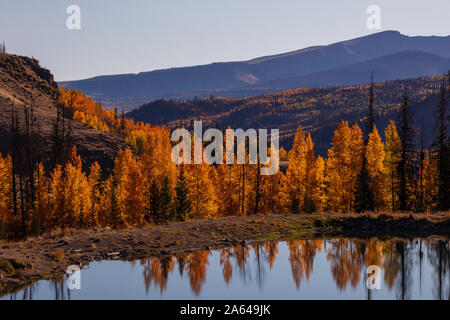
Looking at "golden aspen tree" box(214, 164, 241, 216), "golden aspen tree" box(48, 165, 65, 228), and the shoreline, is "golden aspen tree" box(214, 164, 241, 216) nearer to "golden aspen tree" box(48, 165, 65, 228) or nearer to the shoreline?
"golden aspen tree" box(48, 165, 65, 228)

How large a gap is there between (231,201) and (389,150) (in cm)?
2675

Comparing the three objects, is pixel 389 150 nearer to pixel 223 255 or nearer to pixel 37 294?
pixel 223 255

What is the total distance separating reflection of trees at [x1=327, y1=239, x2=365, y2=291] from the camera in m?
32.2

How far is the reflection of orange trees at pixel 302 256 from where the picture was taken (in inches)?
1342

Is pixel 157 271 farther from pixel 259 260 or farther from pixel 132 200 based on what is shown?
pixel 132 200

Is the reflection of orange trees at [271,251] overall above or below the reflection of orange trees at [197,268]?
below

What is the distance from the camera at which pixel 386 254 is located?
39344 millimetres

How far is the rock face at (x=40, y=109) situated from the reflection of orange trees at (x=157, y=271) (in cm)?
7046

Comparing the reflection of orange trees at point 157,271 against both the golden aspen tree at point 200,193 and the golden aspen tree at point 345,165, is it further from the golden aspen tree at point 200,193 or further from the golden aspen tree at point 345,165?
the golden aspen tree at point 345,165

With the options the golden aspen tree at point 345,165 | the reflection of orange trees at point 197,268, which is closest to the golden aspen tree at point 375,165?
the golden aspen tree at point 345,165

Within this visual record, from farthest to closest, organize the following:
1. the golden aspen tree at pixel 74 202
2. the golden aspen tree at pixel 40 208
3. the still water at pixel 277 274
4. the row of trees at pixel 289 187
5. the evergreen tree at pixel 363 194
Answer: the golden aspen tree at pixel 74 202, the row of trees at pixel 289 187, the golden aspen tree at pixel 40 208, the evergreen tree at pixel 363 194, the still water at pixel 277 274

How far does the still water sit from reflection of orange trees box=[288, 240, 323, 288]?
62 millimetres

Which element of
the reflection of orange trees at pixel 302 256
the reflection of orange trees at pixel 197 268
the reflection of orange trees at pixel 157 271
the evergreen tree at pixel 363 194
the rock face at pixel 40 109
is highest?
the rock face at pixel 40 109
